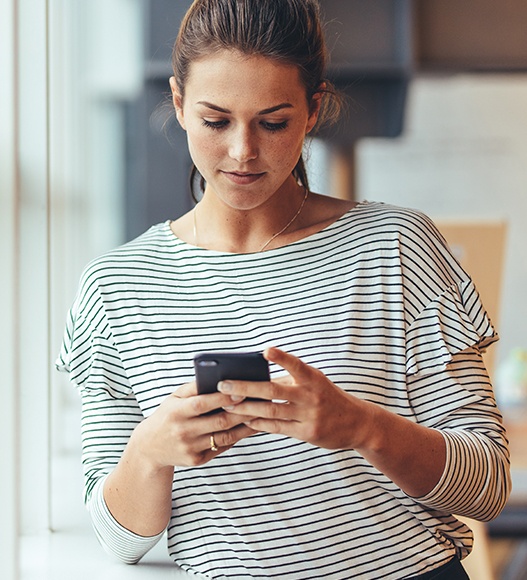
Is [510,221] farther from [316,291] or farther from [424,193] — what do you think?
[316,291]

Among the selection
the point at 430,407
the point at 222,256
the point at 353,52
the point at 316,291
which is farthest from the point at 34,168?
the point at 353,52

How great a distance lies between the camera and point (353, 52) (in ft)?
9.09

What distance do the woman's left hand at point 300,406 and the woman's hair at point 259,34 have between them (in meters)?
0.43

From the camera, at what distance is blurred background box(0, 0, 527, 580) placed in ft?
5.30

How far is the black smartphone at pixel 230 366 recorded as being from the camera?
99 centimetres

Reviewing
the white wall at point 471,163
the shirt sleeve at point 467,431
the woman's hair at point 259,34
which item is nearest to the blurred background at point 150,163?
the white wall at point 471,163

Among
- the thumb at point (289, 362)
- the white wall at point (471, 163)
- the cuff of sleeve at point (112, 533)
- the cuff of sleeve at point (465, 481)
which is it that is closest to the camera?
the thumb at point (289, 362)

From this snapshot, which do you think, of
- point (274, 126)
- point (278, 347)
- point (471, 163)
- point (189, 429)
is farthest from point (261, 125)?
point (471, 163)

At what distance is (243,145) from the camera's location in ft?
3.88

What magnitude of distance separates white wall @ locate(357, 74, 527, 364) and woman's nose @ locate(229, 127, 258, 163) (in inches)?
135

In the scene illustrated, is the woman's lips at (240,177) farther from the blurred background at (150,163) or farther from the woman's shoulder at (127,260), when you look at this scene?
the blurred background at (150,163)

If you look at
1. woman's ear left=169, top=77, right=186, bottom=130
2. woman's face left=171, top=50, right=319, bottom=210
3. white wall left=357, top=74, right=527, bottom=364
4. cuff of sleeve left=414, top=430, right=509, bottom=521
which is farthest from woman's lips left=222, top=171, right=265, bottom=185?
white wall left=357, top=74, right=527, bottom=364

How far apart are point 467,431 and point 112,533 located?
1.65 feet

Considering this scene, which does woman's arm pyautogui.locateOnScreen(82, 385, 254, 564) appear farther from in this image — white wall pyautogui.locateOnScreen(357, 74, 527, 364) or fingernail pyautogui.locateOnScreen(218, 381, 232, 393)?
white wall pyautogui.locateOnScreen(357, 74, 527, 364)
